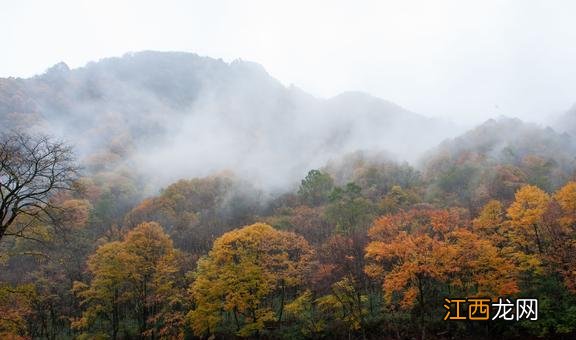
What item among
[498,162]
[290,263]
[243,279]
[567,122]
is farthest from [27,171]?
[567,122]

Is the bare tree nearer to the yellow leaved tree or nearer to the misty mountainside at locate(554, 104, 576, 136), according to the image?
the yellow leaved tree

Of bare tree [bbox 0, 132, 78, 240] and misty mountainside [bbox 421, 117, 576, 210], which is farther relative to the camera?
misty mountainside [bbox 421, 117, 576, 210]

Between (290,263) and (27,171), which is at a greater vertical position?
(27,171)

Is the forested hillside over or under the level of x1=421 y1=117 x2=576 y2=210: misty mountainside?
under

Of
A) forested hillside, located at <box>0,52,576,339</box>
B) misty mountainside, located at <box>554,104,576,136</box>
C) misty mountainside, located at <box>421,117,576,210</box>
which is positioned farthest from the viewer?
misty mountainside, located at <box>554,104,576,136</box>

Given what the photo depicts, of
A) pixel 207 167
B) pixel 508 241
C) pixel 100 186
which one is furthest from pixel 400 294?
pixel 207 167

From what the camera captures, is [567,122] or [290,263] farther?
[567,122]

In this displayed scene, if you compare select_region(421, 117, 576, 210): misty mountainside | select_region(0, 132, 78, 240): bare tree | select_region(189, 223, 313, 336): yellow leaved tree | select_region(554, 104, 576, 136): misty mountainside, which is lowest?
select_region(189, 223, 313, 336): yellow leaved tree

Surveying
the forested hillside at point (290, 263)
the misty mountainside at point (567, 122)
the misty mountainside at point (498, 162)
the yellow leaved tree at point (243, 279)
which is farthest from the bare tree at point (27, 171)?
the misty mountainside at point (567, 122)

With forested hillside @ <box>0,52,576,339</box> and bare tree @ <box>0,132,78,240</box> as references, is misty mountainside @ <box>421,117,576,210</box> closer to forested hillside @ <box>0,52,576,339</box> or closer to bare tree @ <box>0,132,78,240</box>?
forested hillside @ <box>0,52,576,339</box>

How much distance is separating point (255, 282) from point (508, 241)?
84.6 feet

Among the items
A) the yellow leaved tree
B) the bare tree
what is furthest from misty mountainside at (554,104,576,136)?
the bare tree

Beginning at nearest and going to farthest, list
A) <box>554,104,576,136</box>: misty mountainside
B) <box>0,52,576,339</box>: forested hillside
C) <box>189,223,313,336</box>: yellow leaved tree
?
<box>0,52,576,339</box>: forested hillside < <box>189,223,313,336</box>: yellow leaved tree < <box>554,104,576,136</box>: misty mountainside

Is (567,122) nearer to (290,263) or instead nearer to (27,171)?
(290,263)
